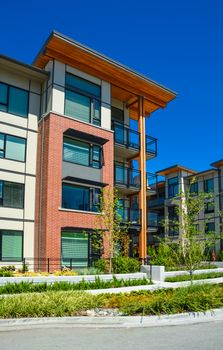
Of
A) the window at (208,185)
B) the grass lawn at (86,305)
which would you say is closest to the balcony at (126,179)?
the grass lawn at (86,305)

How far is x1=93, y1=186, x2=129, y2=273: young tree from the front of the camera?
21.0 meters

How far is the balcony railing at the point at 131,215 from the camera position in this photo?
25.9 meters

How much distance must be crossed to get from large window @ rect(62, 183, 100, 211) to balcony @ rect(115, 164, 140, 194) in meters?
2.71

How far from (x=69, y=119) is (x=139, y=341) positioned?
706 inches

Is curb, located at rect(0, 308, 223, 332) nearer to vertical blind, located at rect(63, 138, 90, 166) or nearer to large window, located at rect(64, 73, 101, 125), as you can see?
vertical blind, located at rect(63, 138, 90, 166)

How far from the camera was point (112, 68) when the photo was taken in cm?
2583

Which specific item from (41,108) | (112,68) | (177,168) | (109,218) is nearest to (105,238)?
(109,218)

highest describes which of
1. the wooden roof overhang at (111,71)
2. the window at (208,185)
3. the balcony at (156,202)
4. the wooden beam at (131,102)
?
the wooden roof overhang at (111,71)

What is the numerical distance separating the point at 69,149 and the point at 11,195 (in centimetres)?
458

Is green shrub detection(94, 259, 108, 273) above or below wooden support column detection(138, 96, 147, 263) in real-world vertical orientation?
below

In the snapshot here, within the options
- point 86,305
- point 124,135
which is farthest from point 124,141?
point 86,305

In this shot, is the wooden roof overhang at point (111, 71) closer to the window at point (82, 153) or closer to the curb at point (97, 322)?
the window at point (82, 153)

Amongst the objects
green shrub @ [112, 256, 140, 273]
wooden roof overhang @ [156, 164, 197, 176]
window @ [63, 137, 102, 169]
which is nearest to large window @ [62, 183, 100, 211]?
window @ [63, 137, 102, 169]

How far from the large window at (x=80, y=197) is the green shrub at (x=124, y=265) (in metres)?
4.24
